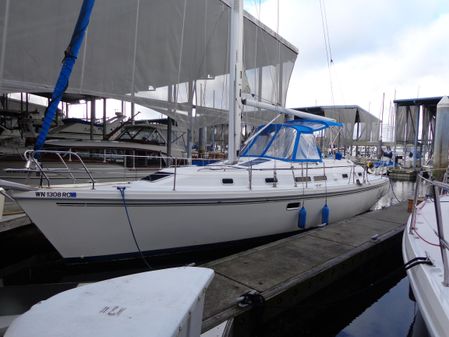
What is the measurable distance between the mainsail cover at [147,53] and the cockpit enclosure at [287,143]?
117 cm

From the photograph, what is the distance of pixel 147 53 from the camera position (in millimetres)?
7941

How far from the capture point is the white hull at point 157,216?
4.43 metres

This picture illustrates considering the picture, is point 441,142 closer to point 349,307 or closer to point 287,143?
point 287,143

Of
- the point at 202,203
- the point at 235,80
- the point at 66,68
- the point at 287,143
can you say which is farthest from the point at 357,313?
the point at 66,68

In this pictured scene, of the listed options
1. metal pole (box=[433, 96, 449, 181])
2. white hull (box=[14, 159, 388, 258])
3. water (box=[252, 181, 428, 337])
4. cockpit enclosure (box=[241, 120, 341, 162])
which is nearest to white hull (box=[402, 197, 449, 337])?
water (box=[252, 181, 428, 337])

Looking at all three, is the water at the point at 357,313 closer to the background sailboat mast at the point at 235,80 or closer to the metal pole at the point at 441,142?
the background sailboat mast at the point at 235,80

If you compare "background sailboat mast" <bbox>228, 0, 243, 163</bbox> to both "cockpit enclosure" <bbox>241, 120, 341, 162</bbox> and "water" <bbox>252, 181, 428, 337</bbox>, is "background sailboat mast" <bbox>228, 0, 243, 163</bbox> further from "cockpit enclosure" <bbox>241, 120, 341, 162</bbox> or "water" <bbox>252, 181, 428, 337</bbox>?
"water" <bbox>252, 181, 428, 337</bbox>

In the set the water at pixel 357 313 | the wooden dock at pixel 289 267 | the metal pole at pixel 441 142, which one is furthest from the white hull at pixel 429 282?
the metal pole at pixel 441 142

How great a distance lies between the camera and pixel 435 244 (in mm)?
3379

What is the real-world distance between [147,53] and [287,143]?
4082 mm

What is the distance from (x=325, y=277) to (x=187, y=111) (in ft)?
19.2

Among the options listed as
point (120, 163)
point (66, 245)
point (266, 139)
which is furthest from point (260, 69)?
point (66, 245)

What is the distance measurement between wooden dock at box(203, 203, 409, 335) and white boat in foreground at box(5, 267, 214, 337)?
1.23 meters

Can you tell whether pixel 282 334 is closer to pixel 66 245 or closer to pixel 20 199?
pixel 66 245
